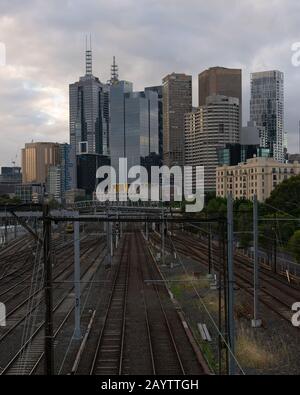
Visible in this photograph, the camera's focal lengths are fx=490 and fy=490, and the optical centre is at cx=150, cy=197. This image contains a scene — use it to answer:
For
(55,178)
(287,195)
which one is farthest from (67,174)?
(287,195)

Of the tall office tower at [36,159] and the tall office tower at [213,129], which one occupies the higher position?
the tall office tower at [213,129]

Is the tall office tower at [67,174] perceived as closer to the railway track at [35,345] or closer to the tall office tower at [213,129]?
the tall office tower at [213,129]

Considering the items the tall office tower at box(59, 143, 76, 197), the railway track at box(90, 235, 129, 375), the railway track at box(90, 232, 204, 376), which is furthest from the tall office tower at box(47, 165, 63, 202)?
the railway track at box(90, 235, 129, 375)

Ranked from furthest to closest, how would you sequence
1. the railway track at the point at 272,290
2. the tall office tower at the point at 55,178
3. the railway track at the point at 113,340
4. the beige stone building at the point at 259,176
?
1. the tall office tower at the point at 55,178
2. the beige stone building at the point at 259,176
3. the railway track at the point at 272,290
4. the railway track at the point at 113,340

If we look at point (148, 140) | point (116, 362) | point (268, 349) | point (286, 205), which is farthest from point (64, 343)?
point (148, 140)

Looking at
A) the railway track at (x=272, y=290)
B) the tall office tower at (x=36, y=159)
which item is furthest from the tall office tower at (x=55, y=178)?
the railway track at (x=272, y=290)

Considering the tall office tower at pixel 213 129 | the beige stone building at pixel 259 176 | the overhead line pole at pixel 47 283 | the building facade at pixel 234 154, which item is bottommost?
the overhead line pole at pixel 47 283

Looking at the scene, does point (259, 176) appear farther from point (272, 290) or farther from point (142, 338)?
point (142, 338)
